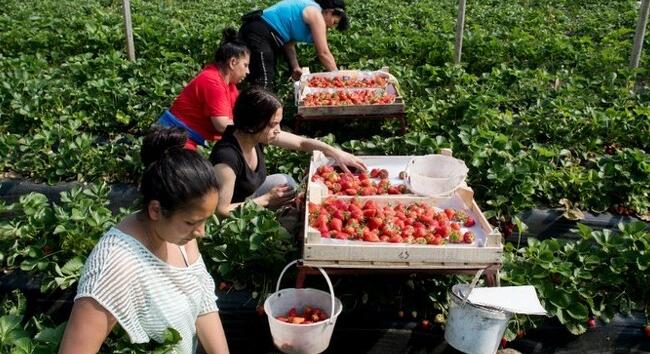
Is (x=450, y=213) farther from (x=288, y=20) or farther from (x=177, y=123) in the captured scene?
(x=288, y=20)

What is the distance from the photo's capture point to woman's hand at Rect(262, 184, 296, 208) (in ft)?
12.8

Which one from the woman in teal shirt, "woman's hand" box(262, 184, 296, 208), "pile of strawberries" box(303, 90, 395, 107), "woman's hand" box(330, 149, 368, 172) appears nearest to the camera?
"woman's hand" box(262, 184, 296, 208)

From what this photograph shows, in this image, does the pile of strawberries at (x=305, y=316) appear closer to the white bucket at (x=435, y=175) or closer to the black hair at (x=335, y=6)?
the white bucket at (x=435, y=175)

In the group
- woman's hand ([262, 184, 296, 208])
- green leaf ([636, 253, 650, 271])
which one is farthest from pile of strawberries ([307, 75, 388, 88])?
green leaf ([636, 253, 650, 271])

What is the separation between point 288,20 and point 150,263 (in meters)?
4.46

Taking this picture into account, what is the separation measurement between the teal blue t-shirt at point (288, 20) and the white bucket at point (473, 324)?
3898 millimetres

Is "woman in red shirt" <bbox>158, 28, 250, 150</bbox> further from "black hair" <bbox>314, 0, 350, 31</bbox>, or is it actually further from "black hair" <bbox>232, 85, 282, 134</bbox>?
"black hair" <bbox>314, 0, 350, 31</bbox>

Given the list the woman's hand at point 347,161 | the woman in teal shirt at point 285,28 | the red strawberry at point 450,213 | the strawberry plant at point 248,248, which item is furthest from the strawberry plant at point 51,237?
the woman in teal shirt at point 285,28

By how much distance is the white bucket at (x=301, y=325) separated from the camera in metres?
2.77

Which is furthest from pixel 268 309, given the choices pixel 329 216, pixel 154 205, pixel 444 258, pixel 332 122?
pixel 332 122

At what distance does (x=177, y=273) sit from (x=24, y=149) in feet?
11.4

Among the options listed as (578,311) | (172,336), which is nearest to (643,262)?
(578,311)

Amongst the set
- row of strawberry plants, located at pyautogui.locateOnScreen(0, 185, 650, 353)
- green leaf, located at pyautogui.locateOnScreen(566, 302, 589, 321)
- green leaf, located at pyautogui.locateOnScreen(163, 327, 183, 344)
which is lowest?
green leaf, located at pyautogui.locateOnScreen(566, 302, 589, 321)

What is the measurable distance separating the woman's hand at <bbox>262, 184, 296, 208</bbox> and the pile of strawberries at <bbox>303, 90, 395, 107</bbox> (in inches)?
73.8
